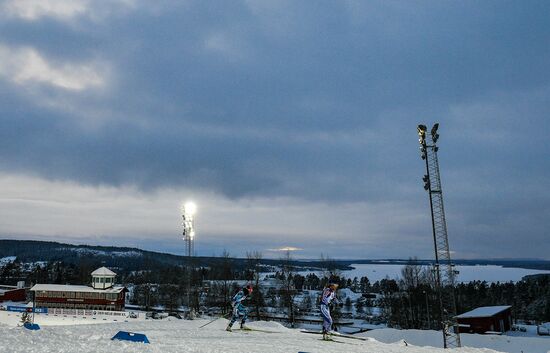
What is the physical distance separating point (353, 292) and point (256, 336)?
182 meters

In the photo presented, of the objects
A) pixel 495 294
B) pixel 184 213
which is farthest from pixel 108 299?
Result: pixel 495 294

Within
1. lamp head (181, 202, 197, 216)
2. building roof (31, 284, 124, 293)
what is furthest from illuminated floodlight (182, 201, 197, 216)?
building roof (31, 284, 124, 293)

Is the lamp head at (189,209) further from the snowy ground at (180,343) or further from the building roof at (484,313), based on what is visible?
the building roof at (484,313)

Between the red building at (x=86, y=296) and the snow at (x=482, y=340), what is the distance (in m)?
49.4

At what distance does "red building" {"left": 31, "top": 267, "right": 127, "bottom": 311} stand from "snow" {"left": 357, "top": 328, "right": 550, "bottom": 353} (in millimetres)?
49357

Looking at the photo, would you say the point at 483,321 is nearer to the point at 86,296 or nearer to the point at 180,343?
the point at 180,343

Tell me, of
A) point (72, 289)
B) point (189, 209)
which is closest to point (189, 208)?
point (189, 209)

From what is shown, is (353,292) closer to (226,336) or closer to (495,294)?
(495,294)

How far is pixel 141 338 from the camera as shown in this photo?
1508 cm

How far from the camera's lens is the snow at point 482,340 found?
37759 mm

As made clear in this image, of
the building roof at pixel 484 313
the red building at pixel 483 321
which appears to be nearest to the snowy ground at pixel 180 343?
the building roof at pixel 484 313

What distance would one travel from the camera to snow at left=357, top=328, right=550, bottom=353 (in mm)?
37759

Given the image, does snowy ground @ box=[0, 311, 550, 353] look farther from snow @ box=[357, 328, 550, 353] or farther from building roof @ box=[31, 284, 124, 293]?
building roof @ box=[31, 284, 124, 293]

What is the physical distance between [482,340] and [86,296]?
2601 inches
